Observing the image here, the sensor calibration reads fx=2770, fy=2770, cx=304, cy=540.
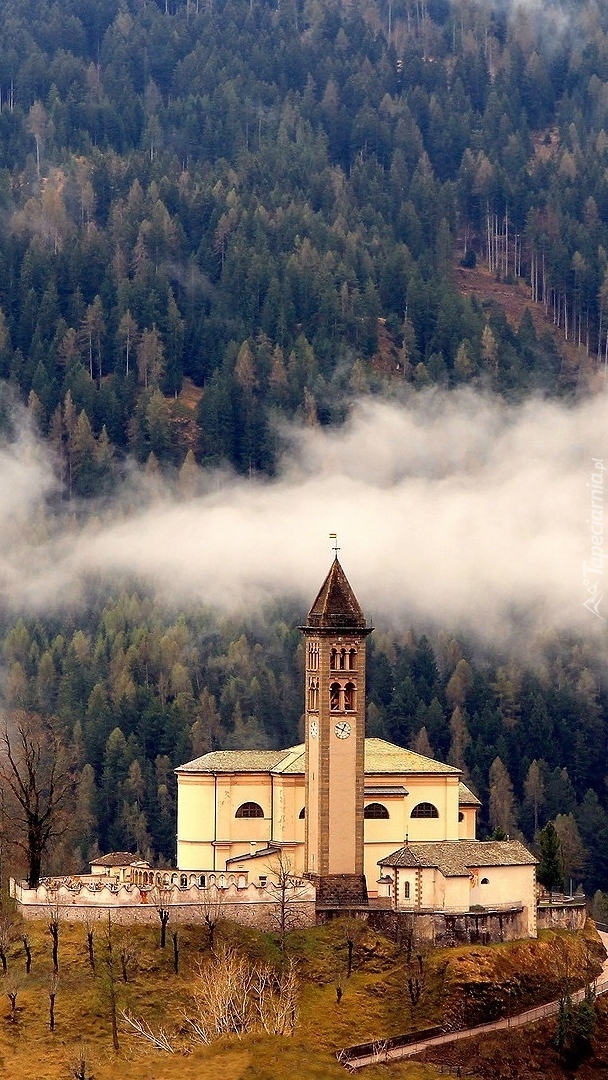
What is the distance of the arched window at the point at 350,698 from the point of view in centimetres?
14438

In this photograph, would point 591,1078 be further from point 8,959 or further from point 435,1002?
point 8,959

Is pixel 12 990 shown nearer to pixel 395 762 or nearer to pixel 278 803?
pixel 278 803

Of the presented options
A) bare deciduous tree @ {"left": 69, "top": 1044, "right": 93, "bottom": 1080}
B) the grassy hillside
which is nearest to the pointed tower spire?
the grassy hillside

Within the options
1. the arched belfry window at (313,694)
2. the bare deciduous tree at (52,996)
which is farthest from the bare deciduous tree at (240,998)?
the arched belfry window at (313,694)

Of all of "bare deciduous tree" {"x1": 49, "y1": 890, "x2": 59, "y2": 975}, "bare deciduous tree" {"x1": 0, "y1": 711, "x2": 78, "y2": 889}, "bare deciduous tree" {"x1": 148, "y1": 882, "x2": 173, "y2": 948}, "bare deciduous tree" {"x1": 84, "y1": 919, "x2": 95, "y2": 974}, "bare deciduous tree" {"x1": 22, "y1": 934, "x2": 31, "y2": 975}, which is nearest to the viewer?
"bare deciduous tree" {"x1": 22, "y1": 934, "x2": 31, "y2": 975}

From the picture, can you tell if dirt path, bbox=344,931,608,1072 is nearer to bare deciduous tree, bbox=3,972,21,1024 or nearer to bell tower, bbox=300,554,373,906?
bell tower, bbox=300,554,373,906

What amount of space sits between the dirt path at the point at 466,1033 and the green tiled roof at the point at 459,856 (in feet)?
25.3

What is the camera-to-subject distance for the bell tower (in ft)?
468

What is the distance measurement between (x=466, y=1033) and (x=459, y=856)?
12.8 meters

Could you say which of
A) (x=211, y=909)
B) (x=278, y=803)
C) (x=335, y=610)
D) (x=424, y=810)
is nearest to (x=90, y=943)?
(x=211, y=909)

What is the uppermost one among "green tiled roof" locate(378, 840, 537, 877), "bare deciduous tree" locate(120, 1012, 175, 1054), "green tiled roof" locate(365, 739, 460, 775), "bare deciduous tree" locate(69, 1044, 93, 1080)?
"green tiled roof" locate(365, 739, 460, 775)

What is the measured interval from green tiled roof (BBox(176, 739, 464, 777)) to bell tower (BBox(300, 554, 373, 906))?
9508 mm

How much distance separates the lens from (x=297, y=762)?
15512 centimetres

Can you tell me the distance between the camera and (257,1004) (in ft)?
422
